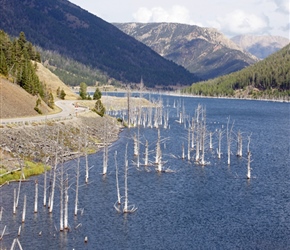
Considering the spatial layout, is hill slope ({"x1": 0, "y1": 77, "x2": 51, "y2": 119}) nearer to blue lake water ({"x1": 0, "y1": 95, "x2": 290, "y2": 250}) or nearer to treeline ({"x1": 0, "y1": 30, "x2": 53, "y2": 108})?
treeline ({"x1": 0, "y1": 30, "x2": 53, "y2": 108})

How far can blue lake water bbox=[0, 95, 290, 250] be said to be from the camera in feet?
180

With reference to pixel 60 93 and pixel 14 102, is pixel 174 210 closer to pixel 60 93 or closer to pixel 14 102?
Result: pixel 14 102

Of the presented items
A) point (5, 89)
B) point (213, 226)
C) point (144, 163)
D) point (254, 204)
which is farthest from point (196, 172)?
point (5, 89)

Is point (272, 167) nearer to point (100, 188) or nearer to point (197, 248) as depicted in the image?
point (100, 188)

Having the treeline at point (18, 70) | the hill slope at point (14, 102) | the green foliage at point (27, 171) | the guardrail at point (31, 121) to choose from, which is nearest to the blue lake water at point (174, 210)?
the green foliage at point (27, 171)

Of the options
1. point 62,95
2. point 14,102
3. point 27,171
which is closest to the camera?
point 27,171

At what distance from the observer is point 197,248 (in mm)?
53375

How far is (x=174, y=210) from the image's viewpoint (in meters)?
66.3

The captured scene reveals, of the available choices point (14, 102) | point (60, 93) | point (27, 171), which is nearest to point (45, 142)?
point (27, 171)

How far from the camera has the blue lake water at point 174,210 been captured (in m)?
54.9

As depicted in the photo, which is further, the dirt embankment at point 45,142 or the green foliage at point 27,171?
the dirt embankment at point 45,142

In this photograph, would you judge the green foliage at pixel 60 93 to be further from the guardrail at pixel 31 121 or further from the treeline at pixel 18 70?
the guardrail at pixel 31 121

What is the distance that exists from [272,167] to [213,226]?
4037 centimetres

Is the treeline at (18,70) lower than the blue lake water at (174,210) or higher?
higher
